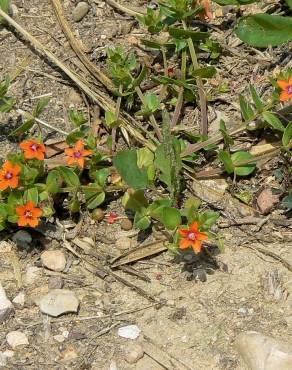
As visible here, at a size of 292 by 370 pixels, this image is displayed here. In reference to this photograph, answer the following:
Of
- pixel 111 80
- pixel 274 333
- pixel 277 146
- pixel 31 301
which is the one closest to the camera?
pixel 274 333

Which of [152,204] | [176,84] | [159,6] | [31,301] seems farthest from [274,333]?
[159,6]

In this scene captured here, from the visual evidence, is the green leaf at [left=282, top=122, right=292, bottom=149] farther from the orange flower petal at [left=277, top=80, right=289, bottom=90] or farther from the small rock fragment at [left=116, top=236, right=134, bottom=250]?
the small rock fragment at [left=116, top=236, right=134, bottom=250]

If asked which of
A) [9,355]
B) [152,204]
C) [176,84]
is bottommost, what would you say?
[9,355]

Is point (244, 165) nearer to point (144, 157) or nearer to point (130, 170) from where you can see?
point (144, 157)

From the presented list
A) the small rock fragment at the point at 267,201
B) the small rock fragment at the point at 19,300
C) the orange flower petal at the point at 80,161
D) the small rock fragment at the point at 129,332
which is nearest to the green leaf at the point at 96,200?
the orange flower petal at the point at 80,161

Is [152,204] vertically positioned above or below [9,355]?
above

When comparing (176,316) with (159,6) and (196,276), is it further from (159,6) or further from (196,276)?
(159,6)

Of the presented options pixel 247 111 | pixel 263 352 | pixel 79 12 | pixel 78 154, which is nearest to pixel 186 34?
pixel 247 111
